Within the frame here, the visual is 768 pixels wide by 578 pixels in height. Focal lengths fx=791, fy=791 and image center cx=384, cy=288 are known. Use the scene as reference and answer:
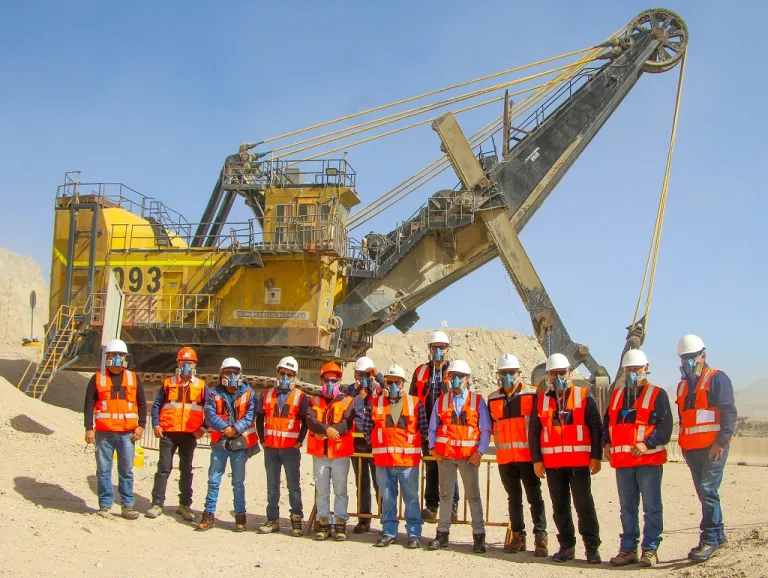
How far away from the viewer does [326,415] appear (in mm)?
9086

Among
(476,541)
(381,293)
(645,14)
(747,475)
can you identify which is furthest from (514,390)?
(645,14)

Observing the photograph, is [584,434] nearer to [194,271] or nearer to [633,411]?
[633,411]

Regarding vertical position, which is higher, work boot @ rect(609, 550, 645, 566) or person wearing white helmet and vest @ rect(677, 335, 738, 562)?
person wearing white helmet and vest @ rect(677, 335, 738, 562)

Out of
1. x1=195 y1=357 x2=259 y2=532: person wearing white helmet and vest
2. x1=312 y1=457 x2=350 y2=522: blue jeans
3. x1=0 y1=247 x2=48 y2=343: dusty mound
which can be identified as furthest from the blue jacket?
x1=0 y1=247 x2=48 y2=343: dusty mound

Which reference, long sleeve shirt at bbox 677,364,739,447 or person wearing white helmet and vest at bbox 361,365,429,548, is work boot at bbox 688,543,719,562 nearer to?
long sleeve shirt at bbox 677,364,739,447

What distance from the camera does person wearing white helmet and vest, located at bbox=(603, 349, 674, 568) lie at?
7379mm

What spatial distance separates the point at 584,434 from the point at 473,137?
13.9 m

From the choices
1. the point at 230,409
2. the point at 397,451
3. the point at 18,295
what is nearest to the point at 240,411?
the point at 230,409

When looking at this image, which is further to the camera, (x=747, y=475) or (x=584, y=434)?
(x=747, y=475)

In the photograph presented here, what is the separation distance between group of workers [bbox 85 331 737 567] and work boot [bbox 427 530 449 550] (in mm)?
15

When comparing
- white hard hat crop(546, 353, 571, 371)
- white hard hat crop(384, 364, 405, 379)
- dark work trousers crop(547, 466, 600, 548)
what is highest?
white hard hat crop(546, 353, 571, 371)

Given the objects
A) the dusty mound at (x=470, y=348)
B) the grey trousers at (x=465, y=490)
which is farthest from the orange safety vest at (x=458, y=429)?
the dusty mound at (x=470, y=348)

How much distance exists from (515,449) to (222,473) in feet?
11.4

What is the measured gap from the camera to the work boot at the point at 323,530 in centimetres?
892
